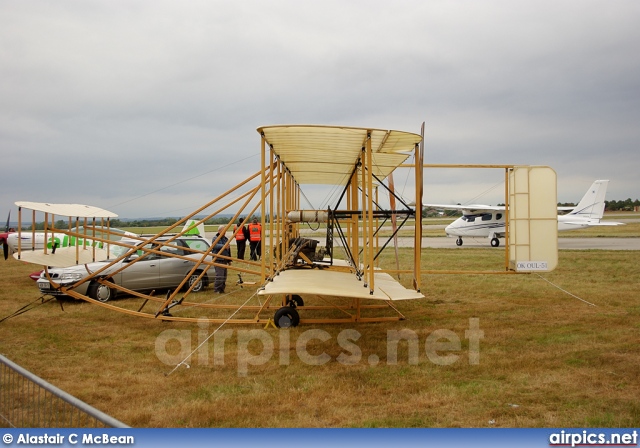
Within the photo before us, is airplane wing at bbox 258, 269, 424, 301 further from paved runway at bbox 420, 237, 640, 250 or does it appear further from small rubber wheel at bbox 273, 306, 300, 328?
paved runway at bbox 420, 237, 640, 250

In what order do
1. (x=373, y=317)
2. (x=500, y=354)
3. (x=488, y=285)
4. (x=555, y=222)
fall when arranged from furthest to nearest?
(x=488, y=285)
(x=373, y=317)
(x=555, y=222)
(x=500, y=354)

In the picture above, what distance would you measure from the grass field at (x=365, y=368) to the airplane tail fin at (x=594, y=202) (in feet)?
70.5

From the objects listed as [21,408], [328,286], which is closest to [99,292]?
[328,286]

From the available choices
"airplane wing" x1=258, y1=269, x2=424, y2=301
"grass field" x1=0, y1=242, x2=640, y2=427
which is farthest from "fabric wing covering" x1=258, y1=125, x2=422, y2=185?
"grass field" x1=0, y1=242, x2=640, y2=427

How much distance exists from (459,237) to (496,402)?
84.1 feet

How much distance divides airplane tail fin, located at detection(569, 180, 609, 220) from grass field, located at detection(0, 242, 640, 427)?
845 inches

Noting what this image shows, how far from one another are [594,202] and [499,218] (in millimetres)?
6249

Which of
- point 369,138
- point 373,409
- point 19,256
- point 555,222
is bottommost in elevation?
point 373,409

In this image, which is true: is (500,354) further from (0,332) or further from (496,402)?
(0,332)

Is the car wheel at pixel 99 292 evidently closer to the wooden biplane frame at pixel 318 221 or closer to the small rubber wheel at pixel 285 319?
the wooden biplane frame at pixel 318 221

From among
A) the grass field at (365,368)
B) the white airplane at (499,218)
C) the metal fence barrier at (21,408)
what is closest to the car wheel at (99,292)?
the grass field at (365,368)

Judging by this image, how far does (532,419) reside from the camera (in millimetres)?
4441

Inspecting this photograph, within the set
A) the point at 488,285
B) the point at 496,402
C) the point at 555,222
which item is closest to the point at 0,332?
the point at 496,402

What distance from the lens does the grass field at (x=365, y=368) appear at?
460 centimetres
